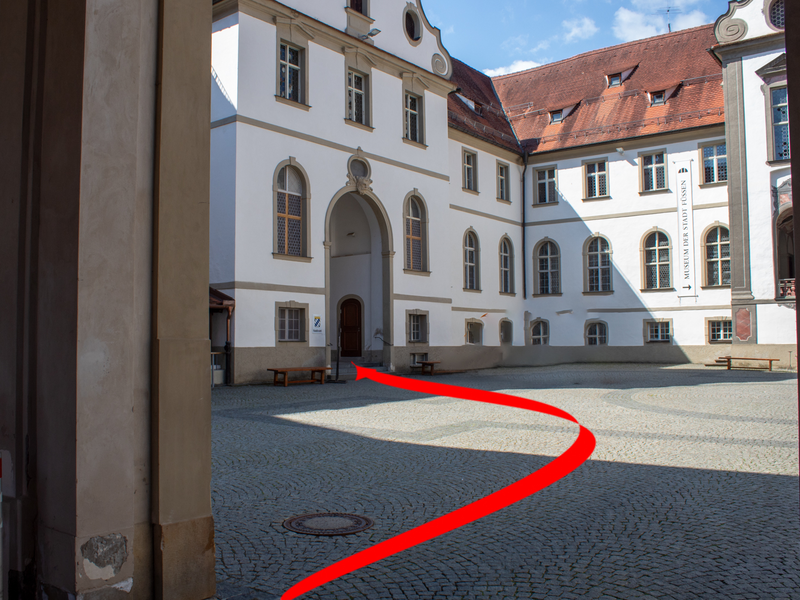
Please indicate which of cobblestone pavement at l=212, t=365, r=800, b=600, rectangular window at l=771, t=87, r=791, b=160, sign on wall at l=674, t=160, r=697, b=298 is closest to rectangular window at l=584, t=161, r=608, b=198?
sign on wall at l=674, t=160, r=697, b=298

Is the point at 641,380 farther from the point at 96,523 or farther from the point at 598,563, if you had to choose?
the point at 96,523

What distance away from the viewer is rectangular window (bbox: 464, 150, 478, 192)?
29.9m

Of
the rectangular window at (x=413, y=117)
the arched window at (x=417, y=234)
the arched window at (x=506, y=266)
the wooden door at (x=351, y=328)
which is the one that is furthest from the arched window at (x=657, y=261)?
the wooden door at (x=351, y=328)

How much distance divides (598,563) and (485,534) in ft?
2.97

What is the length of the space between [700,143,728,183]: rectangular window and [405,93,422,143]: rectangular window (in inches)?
454

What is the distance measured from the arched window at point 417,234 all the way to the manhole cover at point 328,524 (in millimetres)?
19880

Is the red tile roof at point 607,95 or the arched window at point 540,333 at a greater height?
the red tile roof at point 607,95

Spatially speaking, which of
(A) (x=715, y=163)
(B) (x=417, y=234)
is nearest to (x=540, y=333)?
(B) (x=417, y=234)

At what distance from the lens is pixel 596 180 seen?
31.5 m

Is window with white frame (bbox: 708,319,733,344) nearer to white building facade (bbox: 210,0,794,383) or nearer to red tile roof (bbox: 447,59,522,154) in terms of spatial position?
white building facade (bbox: 210,0,794,383)

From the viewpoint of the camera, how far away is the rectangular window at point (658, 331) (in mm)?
29672

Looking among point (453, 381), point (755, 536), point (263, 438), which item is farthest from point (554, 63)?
point (755, 536)

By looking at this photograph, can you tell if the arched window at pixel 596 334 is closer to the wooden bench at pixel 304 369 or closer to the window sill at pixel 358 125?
the window sill at pixel 358 125

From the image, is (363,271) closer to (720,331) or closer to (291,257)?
(291,257)
